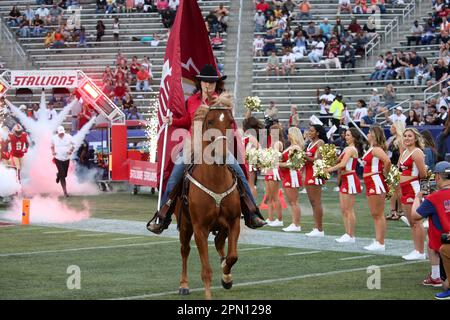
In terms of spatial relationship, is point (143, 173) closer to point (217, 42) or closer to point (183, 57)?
point (183, 57)

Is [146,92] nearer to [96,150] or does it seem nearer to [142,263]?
[96,150]

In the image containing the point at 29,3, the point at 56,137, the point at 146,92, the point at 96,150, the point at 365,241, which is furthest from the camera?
the point at 29,3

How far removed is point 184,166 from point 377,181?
4860mm

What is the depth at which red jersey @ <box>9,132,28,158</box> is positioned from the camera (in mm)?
26594

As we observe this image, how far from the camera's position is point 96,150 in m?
32.0

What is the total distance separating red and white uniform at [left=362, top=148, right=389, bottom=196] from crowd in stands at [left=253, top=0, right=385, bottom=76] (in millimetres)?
21374

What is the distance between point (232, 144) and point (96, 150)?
2085 cm

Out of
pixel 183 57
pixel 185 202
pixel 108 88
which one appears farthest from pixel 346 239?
pixel 108 88

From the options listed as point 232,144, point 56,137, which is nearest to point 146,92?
point 56,137

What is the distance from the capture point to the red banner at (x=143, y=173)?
26.2 meters

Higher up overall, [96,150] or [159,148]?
[159,148]

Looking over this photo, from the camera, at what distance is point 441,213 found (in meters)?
11.3

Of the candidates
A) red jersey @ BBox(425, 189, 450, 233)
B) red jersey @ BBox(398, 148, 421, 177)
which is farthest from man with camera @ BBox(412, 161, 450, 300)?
red jersey @ BBox(398, 148, 421, 177)

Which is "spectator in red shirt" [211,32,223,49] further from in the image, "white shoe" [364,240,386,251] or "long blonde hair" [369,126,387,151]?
"white shoe" [364,240,386,251]
